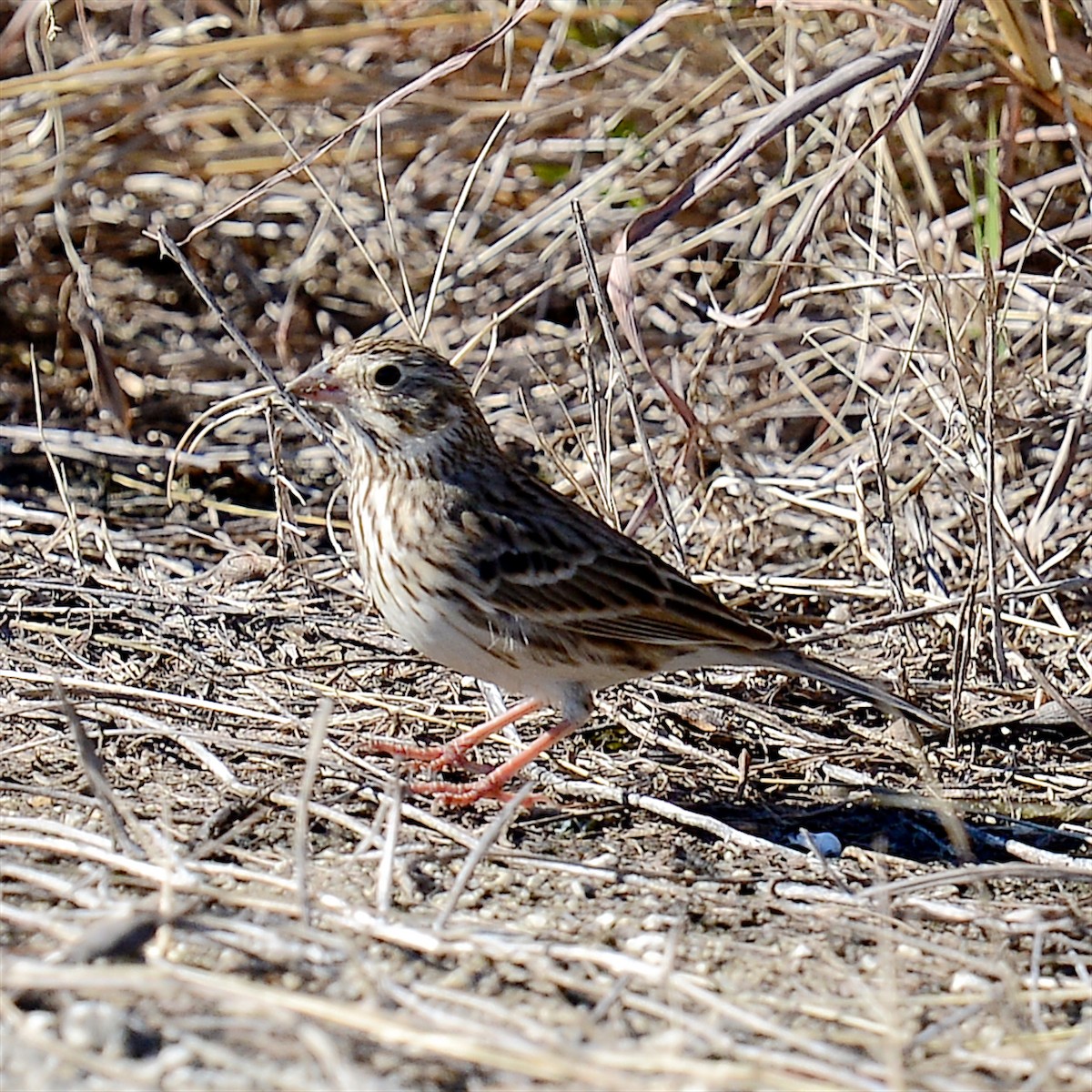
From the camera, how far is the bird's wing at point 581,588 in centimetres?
434

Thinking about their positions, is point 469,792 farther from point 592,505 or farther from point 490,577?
point 592,505

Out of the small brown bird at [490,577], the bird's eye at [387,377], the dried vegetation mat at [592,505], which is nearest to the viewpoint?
the dried vegetation mat at [592,505]

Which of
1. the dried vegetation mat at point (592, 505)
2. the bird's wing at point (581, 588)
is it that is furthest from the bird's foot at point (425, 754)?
the bird's wing at point (581, 588)

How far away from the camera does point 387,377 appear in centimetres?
447

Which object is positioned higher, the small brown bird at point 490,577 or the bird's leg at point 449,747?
the small brown bird at point 490,577

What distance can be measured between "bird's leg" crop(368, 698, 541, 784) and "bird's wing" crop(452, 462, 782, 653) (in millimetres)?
270

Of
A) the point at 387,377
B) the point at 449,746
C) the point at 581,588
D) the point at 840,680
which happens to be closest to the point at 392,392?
the point at 387,377

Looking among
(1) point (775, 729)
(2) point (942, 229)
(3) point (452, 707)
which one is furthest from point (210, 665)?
(2) point (942, 229)

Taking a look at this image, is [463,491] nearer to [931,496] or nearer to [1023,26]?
[931,496]

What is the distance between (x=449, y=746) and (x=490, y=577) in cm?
44

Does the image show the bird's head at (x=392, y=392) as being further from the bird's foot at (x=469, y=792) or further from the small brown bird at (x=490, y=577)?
the bird's foot at (x=469, y=792)

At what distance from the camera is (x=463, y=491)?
4.47 meters

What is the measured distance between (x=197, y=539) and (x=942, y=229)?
2.56 metres

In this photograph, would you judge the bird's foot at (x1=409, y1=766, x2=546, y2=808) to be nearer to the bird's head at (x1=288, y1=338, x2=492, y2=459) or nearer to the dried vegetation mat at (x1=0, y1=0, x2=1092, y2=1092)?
the dried vegetation mat at (x1=0, y1=0, x2=1092, y2=1092)
